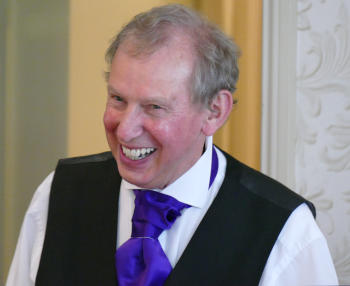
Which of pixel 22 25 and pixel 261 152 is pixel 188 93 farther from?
pixel 22 25

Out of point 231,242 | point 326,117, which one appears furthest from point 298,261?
point 326,117

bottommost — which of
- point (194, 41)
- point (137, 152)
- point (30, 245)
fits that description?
point (30, 245)

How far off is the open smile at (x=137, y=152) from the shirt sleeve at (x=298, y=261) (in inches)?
12.5

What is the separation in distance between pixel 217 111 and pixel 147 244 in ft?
1.02

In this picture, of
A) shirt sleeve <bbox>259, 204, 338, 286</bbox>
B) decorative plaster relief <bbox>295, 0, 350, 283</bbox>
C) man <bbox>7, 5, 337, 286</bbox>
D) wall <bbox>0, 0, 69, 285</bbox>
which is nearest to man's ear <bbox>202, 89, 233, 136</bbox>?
man <bbox>7, 5, 337, 286</bbox>

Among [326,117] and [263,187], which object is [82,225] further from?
[326,117]

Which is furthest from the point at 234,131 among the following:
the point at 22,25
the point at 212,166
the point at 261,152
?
the point at 22,25

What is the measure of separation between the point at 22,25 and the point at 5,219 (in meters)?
0.60

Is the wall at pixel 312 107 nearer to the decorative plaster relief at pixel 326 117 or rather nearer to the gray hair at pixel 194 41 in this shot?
the decorative plaster relief at pixel 326 117

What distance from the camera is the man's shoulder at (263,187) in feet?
3.48

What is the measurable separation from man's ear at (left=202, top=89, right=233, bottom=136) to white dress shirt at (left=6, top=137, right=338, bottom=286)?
0.08 metres

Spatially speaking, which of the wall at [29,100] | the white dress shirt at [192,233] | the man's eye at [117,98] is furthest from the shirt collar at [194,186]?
the wall at [29,100]

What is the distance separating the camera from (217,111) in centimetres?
106

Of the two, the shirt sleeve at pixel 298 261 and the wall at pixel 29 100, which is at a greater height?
the wall at pixel 29 100
